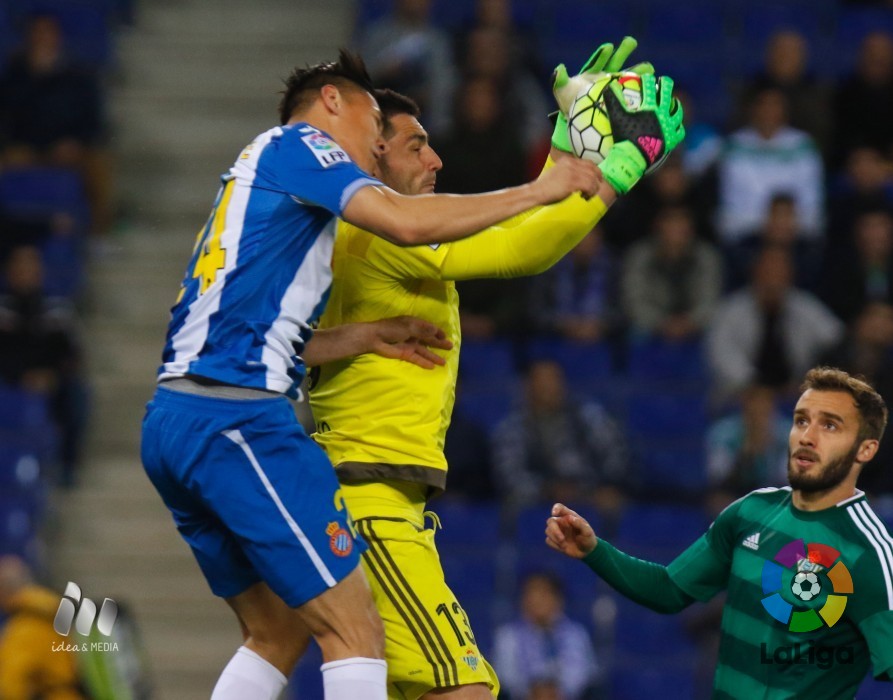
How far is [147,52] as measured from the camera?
Result: 40.0 ft

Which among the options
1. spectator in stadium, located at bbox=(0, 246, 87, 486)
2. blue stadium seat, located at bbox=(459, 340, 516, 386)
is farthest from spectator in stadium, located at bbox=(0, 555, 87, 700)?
blue stadium seat, located at bbox=(459, 340, 516, 386)

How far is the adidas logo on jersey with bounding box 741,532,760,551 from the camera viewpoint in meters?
4.35

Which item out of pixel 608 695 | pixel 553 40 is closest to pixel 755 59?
pixel 553 40

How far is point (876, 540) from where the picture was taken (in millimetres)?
4168

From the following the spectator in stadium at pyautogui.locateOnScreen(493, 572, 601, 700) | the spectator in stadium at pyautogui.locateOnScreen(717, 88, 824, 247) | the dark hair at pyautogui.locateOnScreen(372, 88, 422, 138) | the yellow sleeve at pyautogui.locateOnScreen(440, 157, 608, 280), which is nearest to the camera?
the yellow sleeve at pyautogui.locateOnScreen(440, 157, 608, 280)

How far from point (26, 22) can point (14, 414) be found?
3.68 m

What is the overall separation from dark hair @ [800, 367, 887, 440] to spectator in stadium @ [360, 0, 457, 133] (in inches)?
243

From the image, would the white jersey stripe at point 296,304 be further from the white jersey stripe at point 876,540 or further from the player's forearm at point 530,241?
the white jersey stripe at point 876,540

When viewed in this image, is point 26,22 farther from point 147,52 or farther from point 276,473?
point 276,473

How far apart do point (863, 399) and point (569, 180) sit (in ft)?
3.50

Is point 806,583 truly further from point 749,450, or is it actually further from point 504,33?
point 504,33

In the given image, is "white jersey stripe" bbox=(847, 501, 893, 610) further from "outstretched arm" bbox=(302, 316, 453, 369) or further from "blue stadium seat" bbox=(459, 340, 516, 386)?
"blue stadium seat" bbox=(459, 340, 516, 386)

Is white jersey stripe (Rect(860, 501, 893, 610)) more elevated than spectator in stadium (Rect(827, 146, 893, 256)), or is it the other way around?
spectator in stadium (Rect(827, 146, 893, 256))

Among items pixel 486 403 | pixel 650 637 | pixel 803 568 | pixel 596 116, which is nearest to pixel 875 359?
pixel 650 637
